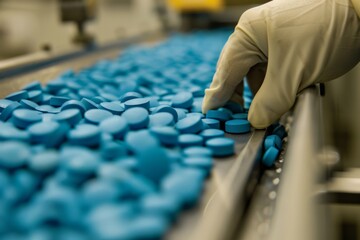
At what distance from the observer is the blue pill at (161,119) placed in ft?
3.11

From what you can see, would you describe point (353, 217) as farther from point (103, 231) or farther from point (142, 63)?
point (103, 231)

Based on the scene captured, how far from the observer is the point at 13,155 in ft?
2.32

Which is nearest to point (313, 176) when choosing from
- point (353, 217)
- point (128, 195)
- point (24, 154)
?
point (128, 195)

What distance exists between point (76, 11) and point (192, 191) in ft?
6.59

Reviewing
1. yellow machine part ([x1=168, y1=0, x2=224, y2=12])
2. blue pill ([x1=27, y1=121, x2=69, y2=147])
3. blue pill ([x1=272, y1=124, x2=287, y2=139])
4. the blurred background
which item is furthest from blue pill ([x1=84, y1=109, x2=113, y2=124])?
yellow machine part ([x1=168, y1=0, x2=224, y2=12])

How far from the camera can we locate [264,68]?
47.6 inches

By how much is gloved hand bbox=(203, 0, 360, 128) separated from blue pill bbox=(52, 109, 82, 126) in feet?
1.30

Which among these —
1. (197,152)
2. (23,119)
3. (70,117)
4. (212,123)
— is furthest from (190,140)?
(23,119)

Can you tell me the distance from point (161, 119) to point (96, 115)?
6.3 inches

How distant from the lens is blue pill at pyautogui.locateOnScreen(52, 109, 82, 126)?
3.00 ft

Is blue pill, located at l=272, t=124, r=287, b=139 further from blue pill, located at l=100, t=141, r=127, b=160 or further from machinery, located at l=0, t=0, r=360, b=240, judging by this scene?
blue pill, located at l=100, t=141, r=127, b=160

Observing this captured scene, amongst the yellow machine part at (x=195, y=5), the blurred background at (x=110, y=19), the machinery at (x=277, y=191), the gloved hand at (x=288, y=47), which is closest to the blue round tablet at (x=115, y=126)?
the machinery at (x=277, y=191)

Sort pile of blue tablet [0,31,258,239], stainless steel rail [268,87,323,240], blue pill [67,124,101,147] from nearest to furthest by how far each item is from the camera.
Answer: stainless steel rail [268,87,323,240], pile of blue tablet [0,31,258,239], blue pill [67,124,101,147]

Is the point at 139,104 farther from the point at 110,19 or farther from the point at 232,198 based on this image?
the point at 110,19
